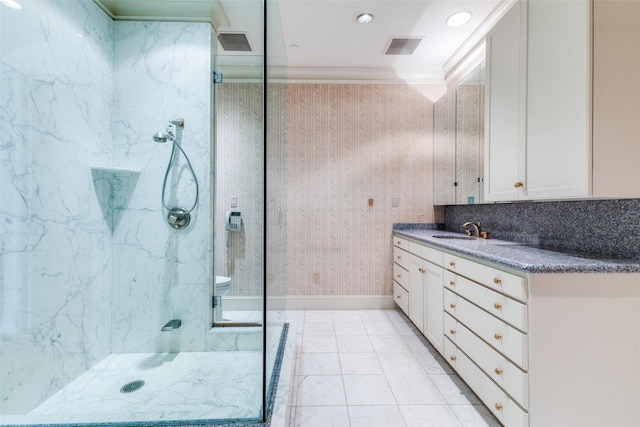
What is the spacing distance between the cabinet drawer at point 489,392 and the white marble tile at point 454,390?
117 mm

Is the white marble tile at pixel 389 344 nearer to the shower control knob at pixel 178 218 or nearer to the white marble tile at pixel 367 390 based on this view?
the white marble tile at pixel 367 390

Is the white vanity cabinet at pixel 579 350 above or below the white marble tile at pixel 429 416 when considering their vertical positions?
A: above

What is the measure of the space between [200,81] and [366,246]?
2.25m

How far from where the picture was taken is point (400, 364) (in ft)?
6.68

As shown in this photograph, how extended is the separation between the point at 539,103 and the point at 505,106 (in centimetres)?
29

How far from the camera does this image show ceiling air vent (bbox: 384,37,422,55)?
8.52ft

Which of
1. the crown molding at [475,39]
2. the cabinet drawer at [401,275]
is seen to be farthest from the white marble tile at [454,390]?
the crown molding at [475,39]

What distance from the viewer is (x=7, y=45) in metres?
1.30

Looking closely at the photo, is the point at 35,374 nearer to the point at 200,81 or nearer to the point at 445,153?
the point at 200,81

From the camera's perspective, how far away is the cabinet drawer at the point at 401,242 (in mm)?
2758

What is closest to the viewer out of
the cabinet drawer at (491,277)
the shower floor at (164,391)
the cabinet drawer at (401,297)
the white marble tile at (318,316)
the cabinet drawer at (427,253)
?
the shower floor at (164,391)

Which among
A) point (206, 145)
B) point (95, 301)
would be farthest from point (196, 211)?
point (95, 301)

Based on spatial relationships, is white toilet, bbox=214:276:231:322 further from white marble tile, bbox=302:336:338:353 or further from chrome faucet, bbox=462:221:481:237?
chrome faucet, bbox=462:221:481:237

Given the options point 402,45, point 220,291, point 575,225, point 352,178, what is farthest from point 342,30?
point 220,291
